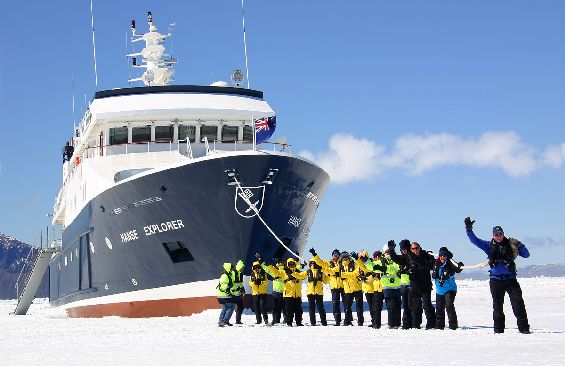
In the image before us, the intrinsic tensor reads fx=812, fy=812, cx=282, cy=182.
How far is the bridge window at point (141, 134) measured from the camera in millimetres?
25859

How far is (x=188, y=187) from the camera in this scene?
2075 cm

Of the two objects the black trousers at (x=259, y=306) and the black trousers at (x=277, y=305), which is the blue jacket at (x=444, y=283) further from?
the black trousers at (x=259, y=306)

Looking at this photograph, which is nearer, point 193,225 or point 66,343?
point 66,343

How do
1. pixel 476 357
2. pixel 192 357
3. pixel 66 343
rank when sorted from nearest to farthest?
pixel 476 357 < pixel 192 357 < pixel 66 343

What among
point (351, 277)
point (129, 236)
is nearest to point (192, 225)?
point (129, 236)

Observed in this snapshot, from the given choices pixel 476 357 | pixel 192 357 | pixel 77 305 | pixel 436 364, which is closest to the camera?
pixel 436 364

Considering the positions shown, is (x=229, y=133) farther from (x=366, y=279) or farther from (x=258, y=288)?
(x=366, y=279)

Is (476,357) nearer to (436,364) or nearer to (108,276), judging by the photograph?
(436,364)

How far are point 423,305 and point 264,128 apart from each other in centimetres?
1334

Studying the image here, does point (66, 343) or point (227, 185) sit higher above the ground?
point (227, 185)

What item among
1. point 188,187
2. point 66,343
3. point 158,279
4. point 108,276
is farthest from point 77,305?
point 66,343

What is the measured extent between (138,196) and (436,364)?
14549mm

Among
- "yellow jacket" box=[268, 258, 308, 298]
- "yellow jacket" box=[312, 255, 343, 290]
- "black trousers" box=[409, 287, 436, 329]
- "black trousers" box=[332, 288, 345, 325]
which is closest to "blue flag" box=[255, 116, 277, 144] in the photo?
"yellow jacket" box=[312, 255, 343, 290]

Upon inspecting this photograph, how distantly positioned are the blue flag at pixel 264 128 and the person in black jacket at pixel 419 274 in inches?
503
